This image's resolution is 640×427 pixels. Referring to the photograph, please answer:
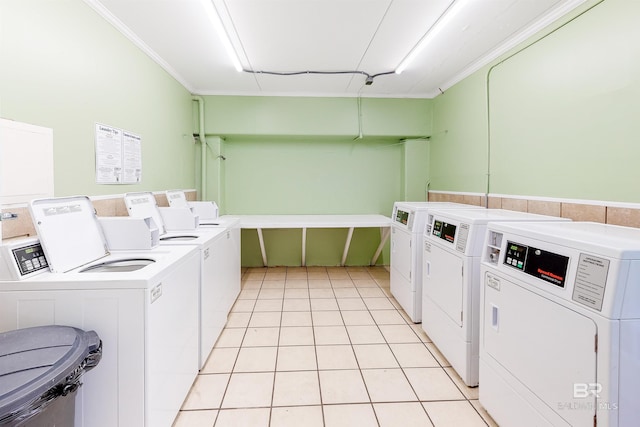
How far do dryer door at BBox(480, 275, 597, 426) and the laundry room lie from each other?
0.01m

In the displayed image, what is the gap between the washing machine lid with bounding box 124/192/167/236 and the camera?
249 cm

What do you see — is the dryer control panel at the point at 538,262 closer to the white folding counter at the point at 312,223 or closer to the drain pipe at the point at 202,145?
the white folding counter at the point at 312,223

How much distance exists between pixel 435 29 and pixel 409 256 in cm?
204

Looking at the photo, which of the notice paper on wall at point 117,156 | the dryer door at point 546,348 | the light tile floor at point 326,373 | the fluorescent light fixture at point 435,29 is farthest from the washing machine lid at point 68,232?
the fluorescent light fixture at point 435,29

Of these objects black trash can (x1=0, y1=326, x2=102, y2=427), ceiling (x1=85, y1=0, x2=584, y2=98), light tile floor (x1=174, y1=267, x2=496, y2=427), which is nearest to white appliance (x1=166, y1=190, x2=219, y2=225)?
light tile floor (x1=174, y1=267, x2=496, y2=427)

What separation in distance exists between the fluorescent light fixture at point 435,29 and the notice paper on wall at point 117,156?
2731 millimetres

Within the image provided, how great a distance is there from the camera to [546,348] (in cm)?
132

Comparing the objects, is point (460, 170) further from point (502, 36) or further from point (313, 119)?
point (313, 119)

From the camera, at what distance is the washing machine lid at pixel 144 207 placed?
249 cm

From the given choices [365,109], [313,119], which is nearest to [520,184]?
[365,109]

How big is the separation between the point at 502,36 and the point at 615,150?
4.88ft

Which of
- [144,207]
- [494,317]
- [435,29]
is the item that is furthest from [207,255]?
[435,29]

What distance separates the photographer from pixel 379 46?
2.96m
